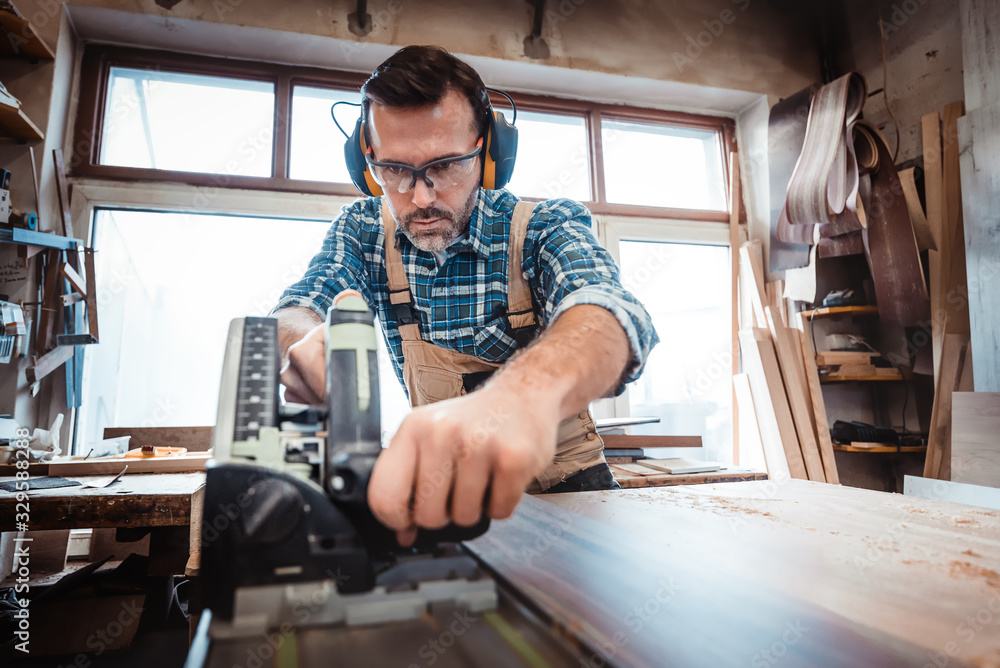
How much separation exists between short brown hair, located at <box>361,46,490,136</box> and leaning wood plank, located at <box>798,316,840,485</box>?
2.55 m

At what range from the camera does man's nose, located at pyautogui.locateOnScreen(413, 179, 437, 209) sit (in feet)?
4.20

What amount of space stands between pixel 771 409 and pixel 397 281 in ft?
7.61

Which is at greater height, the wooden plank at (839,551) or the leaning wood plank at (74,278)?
the leaning wood plank at (74,278)

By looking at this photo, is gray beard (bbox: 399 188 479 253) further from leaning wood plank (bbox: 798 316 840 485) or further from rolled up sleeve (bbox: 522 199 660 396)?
leaning wood plank (bbox: 798 316 840 485)

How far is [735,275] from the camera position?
11.4 ft

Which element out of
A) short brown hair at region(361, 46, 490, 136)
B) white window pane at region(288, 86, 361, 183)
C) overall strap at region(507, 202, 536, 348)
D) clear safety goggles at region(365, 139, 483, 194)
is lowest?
overall strap at region(507, 202, 536, 348)

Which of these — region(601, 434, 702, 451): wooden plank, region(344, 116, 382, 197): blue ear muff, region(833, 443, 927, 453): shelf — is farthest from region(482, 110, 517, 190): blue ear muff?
region(833, 443, 927, 453): shelf

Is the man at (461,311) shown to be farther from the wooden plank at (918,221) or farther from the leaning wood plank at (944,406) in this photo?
the wooden plank at (918,221)

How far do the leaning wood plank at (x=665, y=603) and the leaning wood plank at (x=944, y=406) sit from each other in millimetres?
2438

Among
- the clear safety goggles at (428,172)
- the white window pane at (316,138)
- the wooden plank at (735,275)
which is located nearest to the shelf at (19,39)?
the white window pane at (316,138)

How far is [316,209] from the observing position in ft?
9.80

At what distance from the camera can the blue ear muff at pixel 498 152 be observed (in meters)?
1.34

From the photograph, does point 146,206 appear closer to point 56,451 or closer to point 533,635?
point 56,451

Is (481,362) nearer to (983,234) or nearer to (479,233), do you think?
(479,233)
